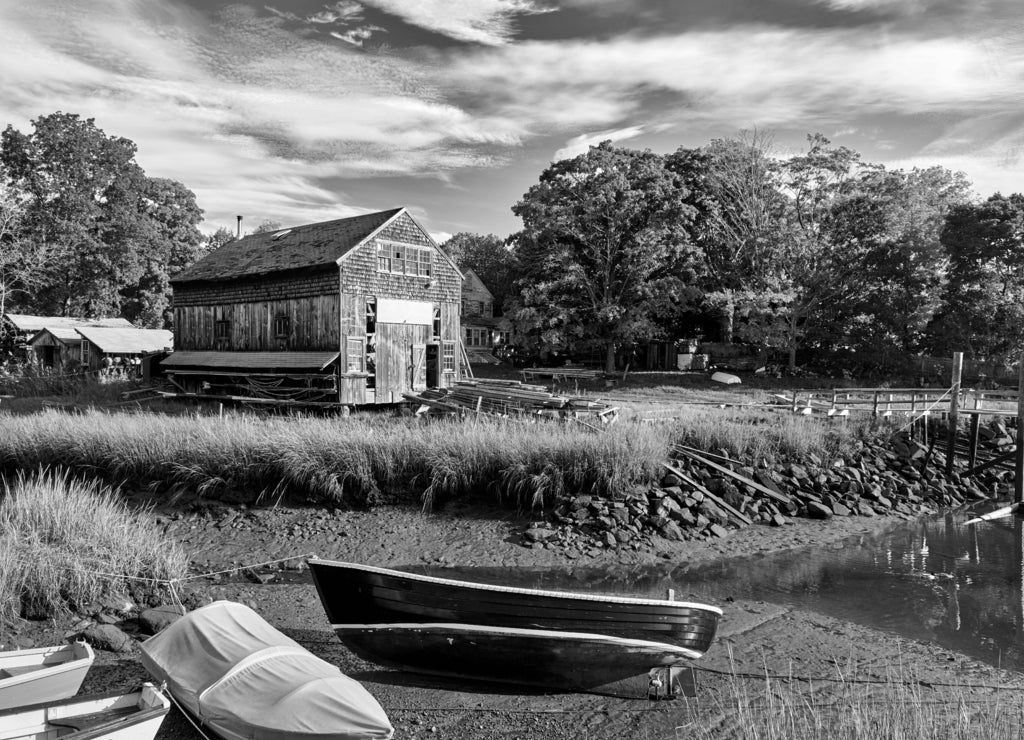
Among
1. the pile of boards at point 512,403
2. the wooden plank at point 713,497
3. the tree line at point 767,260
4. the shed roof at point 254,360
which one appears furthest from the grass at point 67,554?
the tree line at point 767,260

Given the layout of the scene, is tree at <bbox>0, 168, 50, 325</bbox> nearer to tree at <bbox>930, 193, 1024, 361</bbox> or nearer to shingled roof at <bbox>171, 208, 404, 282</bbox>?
shingled roof at <bbox>171, 208, 404, 282</bbox>

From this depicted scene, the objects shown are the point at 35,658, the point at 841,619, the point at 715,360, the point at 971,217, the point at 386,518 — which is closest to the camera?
the point at 35,658

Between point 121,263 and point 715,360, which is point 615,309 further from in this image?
point 121,263

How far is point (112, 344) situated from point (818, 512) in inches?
1575

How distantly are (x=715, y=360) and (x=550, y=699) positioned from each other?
41.5 meters

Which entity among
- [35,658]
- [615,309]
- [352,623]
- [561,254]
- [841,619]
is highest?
[561,254]

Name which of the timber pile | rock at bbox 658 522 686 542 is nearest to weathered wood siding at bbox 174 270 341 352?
the timber pile

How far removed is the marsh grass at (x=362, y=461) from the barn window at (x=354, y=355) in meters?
9.34

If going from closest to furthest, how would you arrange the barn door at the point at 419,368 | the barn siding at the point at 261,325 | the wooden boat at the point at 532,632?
the wooden boat at the point at 532,632 < the barn siding at the point at 261,325 < the barn door at the point at 419,368

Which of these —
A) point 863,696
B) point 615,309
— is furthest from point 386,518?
point 615,309

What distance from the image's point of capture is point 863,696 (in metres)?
8.12

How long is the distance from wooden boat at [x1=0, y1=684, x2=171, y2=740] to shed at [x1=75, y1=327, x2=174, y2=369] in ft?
125

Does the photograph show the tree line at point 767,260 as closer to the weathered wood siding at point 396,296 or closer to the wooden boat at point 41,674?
the weathered wood siding at point 396,296

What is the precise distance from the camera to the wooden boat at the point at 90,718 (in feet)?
17.5
